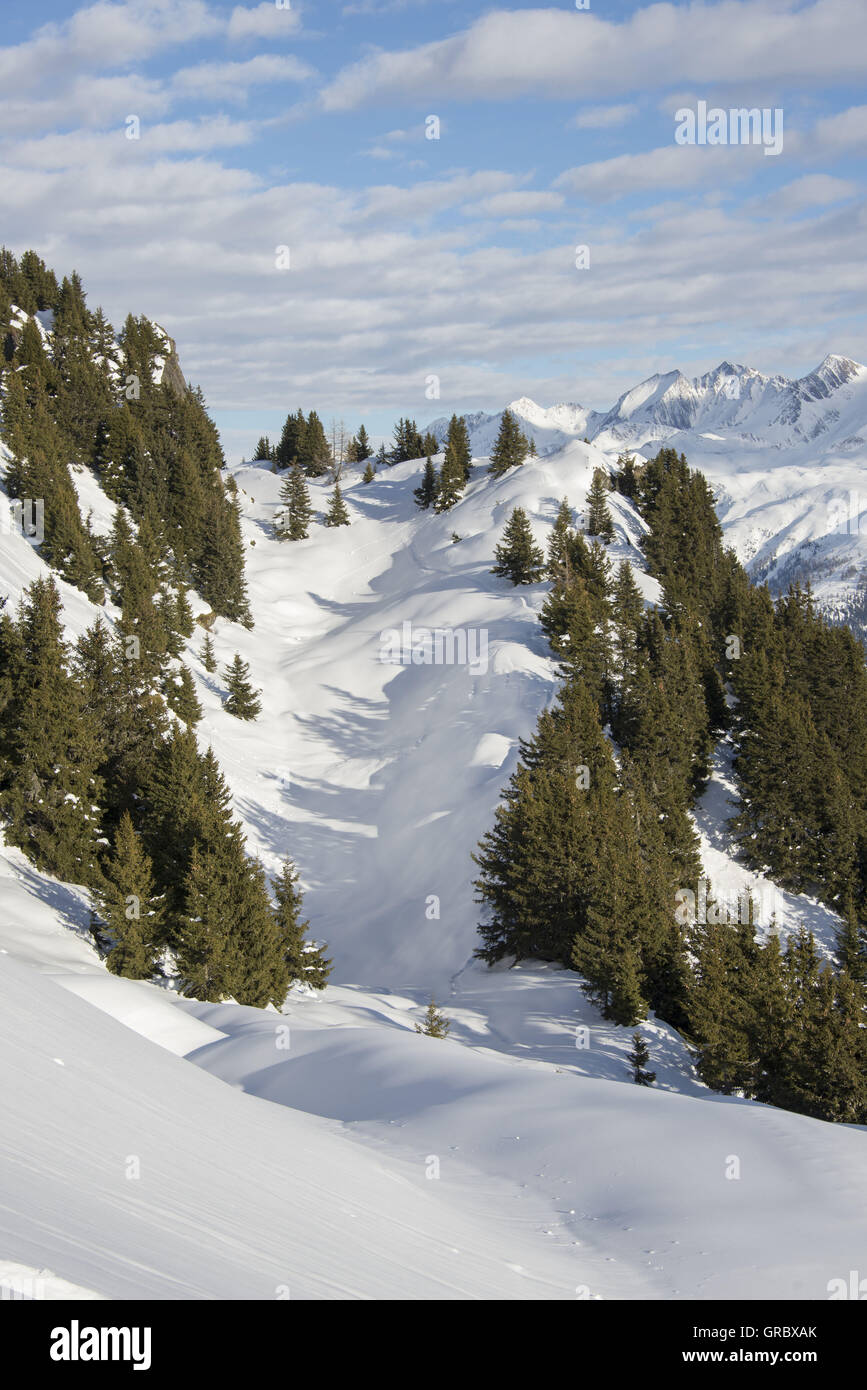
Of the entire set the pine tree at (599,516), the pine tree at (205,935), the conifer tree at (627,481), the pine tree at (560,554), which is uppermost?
the conifer tree at (627,481)

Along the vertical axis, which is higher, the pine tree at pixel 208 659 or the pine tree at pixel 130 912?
the pine tree at pixel 208 659

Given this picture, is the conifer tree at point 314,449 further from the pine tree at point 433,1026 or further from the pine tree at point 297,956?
the pine tree at point 433,1026

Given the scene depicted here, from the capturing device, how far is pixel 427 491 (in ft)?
288

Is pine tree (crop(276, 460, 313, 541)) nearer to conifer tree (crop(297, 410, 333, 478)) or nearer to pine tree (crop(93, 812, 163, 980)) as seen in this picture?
conifer tree (crop(297, 410, 333, 478))

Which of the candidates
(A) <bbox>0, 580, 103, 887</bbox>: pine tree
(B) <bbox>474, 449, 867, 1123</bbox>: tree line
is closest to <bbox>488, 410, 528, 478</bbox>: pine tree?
(B) <bbox>474, 449, 867, 1123</bbox>: tree line

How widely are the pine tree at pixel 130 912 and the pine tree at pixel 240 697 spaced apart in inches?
1067

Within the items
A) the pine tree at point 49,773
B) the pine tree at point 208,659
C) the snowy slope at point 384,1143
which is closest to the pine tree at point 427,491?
the pine tree at point 208,659

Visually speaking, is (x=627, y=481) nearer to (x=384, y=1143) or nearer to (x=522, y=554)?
(x=522, y=554)

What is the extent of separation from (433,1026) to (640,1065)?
16.9 ft

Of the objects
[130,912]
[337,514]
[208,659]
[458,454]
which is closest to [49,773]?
[130,912]

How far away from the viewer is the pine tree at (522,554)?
5969 centimetres

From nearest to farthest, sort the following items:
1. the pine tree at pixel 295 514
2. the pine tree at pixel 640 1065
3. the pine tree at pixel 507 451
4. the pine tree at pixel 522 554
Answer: the pine tree at pixel 640 1065
the pine tree at pixel 522 554
the pine tree at pixel 295 514
the pine tree at pixel 507 451

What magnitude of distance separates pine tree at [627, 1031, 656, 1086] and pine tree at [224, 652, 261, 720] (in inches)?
1305
